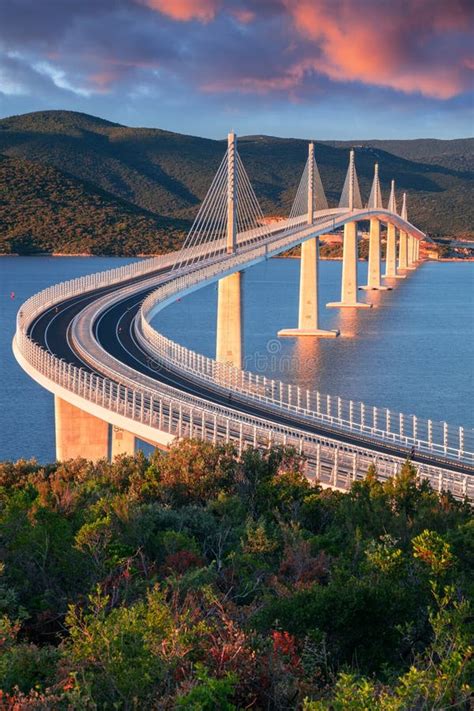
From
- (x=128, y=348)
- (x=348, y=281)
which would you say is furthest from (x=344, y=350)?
(x=348, y=281)

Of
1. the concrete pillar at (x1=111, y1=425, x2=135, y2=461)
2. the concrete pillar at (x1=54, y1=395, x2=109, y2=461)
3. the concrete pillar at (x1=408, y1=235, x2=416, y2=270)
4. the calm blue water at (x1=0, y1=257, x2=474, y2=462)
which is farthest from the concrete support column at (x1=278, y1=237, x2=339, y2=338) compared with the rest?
the concrete pillar at (x1=408, y1=235, x2=416, y2=270)

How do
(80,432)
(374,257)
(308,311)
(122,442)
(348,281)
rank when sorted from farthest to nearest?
(374,257) < (348,281) < (308,311) < (80,432) < (122,442)

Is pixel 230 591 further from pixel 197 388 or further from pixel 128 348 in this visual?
pixel 128 348

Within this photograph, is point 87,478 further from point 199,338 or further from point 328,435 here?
point 199,338

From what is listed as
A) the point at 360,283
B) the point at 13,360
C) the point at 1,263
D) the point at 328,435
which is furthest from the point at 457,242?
the point at 328,435

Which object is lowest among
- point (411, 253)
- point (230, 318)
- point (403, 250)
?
point (411, 253)
